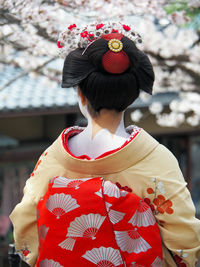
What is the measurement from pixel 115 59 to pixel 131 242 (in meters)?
0.95

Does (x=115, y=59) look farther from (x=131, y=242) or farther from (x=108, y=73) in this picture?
(x=131, y=242)

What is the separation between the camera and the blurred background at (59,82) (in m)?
3.78

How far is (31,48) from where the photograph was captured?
4.37 metres

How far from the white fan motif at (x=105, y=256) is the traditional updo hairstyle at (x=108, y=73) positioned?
75 cm

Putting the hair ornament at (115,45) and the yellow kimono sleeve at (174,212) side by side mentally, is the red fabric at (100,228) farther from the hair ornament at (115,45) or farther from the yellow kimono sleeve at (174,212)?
the hair ornament at (115,45)

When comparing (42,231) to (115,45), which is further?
(42,231)

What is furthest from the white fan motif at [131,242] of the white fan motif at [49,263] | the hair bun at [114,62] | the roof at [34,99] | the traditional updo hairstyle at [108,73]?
the roof at [34,99]

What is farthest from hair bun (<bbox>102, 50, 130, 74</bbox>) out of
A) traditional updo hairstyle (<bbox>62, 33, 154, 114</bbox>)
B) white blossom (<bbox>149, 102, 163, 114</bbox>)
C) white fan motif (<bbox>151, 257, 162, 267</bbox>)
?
white blossom (<bbox>149, 102, 163, 114</bbox>)

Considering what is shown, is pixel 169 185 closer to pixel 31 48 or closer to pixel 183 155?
pixel 31 48

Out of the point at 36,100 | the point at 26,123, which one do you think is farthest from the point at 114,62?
the point at 26,123

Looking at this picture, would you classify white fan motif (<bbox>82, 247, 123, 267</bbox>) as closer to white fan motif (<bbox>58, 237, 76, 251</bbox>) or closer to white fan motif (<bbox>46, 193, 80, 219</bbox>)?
white fan motif (<bbox>58, 237, 76, 251</bbox>)

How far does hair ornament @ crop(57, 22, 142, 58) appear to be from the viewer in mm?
2057

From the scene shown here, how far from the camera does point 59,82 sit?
6.21 m

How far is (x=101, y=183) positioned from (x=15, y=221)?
0.61 metres
